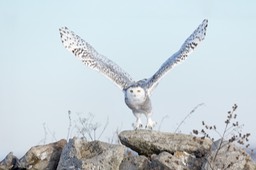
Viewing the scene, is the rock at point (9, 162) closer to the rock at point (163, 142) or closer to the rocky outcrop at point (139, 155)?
the rocky outcrop at point (139, 155)

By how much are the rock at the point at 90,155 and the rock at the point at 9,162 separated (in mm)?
1501

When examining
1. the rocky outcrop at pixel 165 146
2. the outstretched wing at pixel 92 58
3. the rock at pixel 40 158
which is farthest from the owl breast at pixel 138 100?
the rock at pixel 40 158

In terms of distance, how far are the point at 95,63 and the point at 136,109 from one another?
6.67ft

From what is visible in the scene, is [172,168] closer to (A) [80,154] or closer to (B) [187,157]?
(B) [187,157]

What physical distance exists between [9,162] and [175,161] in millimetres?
3979

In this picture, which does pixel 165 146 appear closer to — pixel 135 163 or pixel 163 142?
pixel 163 142

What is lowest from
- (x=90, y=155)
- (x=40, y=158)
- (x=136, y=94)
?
(x=40, y=158)

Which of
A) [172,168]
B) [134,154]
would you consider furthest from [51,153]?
[172,168]

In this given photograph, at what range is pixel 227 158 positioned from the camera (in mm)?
12203

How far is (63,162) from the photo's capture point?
40.5 feet

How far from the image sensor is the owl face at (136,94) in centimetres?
1413

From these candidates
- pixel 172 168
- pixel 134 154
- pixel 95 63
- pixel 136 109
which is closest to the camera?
pixel 172 168

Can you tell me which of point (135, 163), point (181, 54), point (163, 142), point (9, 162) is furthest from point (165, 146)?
point (9, 162)

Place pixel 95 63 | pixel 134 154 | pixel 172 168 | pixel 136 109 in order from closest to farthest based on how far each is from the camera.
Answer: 1. pixel 172 168
2. pixel 134 154
3. pixel 136 109
4. pixel 95 63
